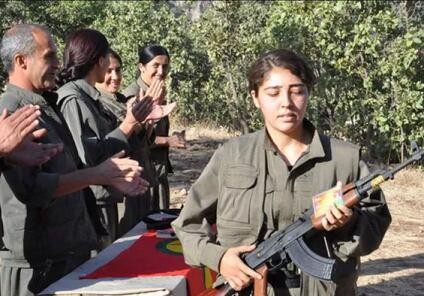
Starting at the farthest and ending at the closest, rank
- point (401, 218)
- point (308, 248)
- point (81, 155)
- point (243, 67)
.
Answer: point (243, 67) → point (401, 218) → point (81, 155) → point (308, 248)

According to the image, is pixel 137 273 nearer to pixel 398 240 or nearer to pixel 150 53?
pixel 150 53

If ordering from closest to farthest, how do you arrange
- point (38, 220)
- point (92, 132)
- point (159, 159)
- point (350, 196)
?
point (350, 196)
point (38, 220)
point (92, 132)
point (159, 159)

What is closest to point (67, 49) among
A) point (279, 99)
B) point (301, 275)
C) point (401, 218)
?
point (279, 99)

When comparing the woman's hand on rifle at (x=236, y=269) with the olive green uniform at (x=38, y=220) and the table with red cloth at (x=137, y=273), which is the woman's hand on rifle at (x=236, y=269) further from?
the olive green uniform at (x=38, y=220)

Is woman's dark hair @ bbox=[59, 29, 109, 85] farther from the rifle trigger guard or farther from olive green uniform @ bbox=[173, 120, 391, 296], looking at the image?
the rifle trigger guard

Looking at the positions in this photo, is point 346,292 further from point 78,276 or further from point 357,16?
point 357,16

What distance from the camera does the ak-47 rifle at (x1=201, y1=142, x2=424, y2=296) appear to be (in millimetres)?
2023

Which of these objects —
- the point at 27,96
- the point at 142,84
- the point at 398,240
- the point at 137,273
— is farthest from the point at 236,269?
the point at 398,240

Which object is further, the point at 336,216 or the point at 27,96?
the point at 27,96

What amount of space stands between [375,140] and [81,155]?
20.5ft

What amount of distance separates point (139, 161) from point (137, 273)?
5.47 feet

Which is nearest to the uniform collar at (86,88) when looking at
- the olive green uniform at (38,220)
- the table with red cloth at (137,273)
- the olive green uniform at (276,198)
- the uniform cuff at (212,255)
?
the olive green uniform at (38,220)

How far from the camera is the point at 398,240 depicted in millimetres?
6281

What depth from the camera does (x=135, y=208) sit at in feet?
14.4
